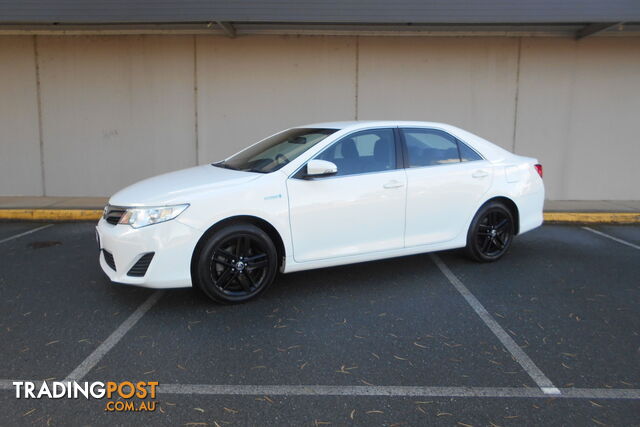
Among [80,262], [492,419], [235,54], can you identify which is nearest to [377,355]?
[492,419]

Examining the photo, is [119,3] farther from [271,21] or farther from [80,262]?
[80,262]

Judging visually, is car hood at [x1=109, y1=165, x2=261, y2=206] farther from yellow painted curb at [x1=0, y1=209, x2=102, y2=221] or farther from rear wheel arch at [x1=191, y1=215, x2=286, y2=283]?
yellow painted curb at [x1=0, y1=209, x2=102, y2=221]

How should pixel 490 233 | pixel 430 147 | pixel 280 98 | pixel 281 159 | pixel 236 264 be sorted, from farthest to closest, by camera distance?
pixel 280 98 < pixel 490 233 < pixel 430 147 < pixel 281 159 < pixel 236 264

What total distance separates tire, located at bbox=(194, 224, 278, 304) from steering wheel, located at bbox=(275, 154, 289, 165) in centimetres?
72

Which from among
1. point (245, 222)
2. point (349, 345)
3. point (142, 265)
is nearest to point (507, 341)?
point (349, 345)

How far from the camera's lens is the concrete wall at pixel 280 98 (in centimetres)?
953

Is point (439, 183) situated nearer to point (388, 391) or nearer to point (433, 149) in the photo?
point (433, 149)

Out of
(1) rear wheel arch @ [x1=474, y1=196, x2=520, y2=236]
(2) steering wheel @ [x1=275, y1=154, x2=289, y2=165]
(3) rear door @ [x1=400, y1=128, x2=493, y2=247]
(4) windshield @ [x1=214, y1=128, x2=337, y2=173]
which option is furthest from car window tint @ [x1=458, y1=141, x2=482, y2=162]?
(2) steering wheel @ [x1=275, y1=154, x2=289, y2=165]

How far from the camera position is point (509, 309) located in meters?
4.43

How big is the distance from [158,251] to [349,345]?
1.64 metres

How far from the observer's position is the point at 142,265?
159 inches

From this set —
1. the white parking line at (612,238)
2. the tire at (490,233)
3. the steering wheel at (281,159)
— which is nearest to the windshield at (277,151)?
the steering wheel at (281,159)

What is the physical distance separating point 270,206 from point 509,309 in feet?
7.34

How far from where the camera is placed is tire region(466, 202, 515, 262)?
18.1ft
